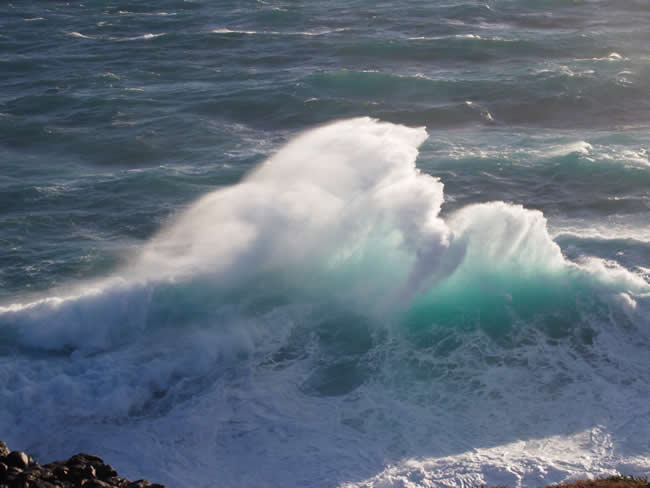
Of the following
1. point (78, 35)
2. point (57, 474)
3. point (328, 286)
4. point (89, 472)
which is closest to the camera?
point (57, 474)

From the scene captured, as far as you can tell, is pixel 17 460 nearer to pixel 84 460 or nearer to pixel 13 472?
pixel 13 472

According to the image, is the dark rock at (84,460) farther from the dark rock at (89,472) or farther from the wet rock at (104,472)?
the dark rock at (89,472)

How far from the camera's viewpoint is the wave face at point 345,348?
46.9 feet

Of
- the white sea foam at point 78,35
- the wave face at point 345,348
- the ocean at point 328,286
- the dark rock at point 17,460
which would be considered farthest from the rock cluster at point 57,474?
the white sea foam at point 78,35

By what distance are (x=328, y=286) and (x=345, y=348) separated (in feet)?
8.17

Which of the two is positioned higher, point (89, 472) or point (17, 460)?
point (17, 460)

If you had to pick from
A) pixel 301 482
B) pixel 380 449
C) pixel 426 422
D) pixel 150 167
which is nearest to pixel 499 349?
pixel 426 422

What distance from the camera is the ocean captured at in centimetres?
1462

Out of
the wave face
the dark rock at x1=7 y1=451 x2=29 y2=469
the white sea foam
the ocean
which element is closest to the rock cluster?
the dark rock at x1=7 y1=451 x2=29 y2=469

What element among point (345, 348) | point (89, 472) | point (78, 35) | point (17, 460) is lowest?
point (345, 348)

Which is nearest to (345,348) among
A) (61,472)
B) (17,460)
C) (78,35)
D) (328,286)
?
(328,286)

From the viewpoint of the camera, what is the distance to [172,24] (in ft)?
165

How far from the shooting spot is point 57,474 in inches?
439

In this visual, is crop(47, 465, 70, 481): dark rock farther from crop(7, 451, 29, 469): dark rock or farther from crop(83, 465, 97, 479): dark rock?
crop(7, 451, 29, 469): dark rock
